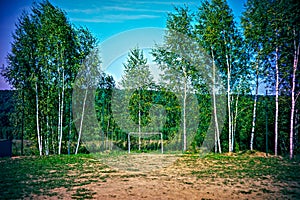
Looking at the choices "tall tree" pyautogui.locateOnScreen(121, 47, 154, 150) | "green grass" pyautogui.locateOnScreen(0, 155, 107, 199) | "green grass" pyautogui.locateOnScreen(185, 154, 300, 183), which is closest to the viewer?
"green grass" pyautogui.locateOnScreen(0, 155, 107, 199)

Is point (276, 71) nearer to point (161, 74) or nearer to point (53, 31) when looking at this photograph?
point (161, 74)

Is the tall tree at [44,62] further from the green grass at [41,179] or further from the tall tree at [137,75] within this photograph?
the green grass at [41,179]

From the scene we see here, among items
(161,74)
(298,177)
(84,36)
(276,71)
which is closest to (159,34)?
(161,74)

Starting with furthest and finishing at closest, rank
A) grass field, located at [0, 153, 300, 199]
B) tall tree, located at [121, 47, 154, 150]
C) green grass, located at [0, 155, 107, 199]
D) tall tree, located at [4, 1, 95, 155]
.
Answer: tall tree, located at [121, 47, 154, 150] < tall tree, located at [4, 1, 95, 155] < green grass, located at [0, 155, 107, 199] < grass field, located at [0, 153, 300, 199]

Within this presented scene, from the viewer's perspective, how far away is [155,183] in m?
8.75

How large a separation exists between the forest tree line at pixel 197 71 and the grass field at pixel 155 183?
297 inches

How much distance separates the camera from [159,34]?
2145 centimetres

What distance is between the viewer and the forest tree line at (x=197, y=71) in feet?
56.1

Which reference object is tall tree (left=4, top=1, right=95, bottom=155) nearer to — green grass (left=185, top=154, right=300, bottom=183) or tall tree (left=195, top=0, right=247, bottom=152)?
tall tree (left=195, top=0, right=247, bottom=152)

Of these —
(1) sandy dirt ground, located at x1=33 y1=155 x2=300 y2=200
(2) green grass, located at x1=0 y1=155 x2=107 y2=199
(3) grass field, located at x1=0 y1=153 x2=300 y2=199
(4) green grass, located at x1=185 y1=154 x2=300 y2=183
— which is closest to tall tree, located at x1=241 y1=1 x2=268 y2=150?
(4) green grass, located at x1=185 y1=154 x2=300 y2=183

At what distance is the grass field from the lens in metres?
7.26

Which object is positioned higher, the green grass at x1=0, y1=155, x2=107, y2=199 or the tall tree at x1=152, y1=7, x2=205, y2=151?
the tall tree at x1=152, y1=7, x2=205, y2=151

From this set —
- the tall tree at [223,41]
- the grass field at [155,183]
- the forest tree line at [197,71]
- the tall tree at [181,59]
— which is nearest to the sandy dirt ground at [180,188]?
the grass field at [155,183]

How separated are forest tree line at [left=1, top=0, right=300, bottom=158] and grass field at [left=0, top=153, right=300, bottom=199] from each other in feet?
24.7
